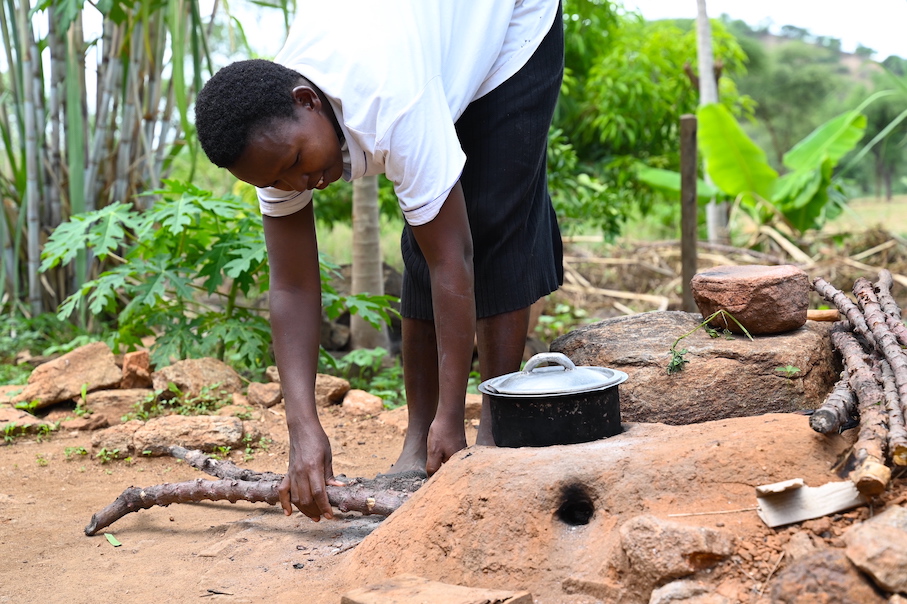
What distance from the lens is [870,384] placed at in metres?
1.96

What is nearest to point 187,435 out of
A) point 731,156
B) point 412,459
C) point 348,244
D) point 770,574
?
point 412,459

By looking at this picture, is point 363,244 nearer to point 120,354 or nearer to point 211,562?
point 120,354

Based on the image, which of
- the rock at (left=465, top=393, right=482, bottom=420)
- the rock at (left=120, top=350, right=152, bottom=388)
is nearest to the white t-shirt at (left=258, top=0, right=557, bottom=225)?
the rock at (left=465, top=393, right=482, bottom=420)

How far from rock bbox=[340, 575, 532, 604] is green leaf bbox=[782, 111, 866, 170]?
6590mm

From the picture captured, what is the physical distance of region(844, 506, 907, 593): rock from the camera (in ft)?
4.48

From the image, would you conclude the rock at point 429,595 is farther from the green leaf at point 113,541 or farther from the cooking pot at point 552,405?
the green leaf at point 113,541

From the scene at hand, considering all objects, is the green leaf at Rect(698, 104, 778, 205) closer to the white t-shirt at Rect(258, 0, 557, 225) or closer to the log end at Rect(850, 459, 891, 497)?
the white t-shirt at Rect(258, 0, 557, 225)

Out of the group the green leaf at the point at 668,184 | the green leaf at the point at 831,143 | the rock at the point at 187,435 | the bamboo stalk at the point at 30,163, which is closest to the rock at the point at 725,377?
the rock at the point at 187,435

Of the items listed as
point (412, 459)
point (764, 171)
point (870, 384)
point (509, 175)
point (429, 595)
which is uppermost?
point (509, 175)

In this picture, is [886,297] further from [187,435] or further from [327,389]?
[187,435]

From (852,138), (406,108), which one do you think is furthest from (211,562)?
(852,138)

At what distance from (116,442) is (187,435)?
298 millimetres

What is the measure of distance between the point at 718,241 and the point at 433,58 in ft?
21.5

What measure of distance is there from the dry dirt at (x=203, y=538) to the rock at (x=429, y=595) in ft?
0.51
